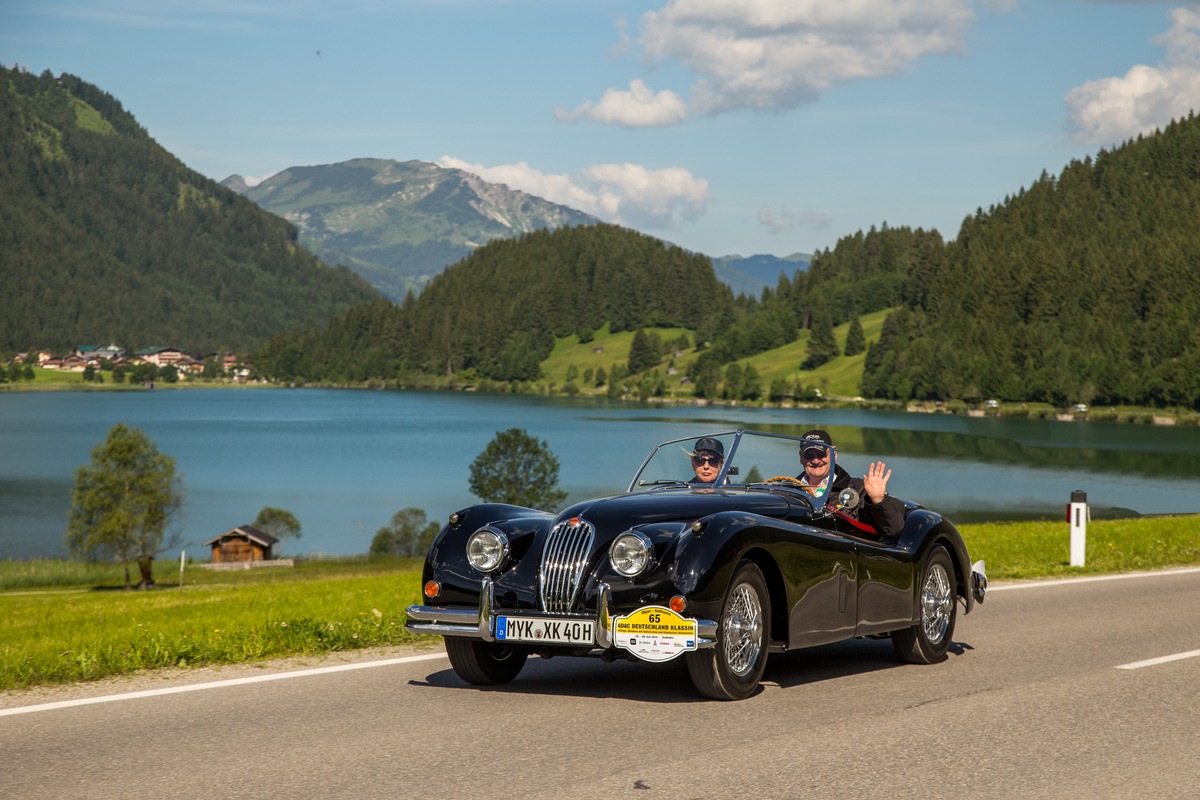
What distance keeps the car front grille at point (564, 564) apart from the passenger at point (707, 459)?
1.56 metres

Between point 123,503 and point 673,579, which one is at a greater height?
point 673,579

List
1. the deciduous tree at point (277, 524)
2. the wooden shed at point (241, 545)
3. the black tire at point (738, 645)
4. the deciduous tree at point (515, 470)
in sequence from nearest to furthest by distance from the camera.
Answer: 1. the black tire at point (738, 645)
2. the wooden shed at point (241, 545)
3. the deciduous tree at point (277, 524)
4. the deciduous tree at point (515, 470)

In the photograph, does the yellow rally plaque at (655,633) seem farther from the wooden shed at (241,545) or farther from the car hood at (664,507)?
the wooden shed at (241,545)

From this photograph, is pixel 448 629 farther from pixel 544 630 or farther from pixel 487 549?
pixel 544 630

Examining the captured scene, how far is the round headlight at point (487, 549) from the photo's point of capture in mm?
8497

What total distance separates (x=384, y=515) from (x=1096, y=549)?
64840mm

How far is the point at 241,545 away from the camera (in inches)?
2756

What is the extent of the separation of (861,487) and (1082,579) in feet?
26.6

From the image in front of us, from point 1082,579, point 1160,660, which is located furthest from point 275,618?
point 1082,579

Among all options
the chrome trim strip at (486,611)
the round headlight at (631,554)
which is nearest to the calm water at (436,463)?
the chrome trim strip at (486,611)

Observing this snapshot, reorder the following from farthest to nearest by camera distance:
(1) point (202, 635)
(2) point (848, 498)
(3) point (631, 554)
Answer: (1) point (202, 635) → (2) point (848, 498) → (3) point (631, 554)

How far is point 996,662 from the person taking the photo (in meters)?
10.1

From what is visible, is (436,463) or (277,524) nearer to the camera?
(277,524)

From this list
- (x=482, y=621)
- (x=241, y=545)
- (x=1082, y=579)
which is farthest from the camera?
(x=241, y=545)
